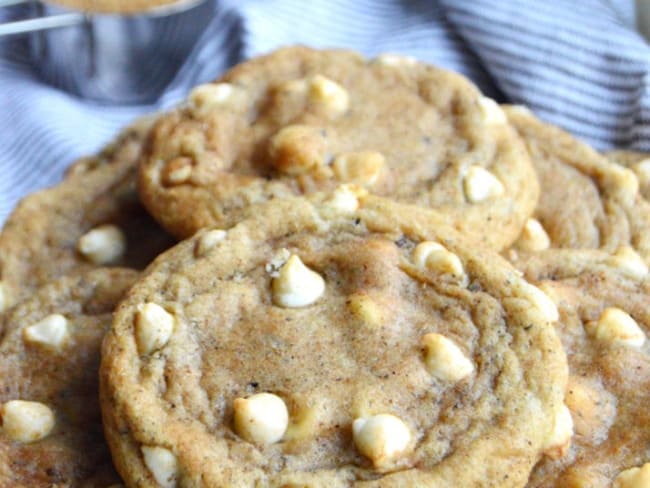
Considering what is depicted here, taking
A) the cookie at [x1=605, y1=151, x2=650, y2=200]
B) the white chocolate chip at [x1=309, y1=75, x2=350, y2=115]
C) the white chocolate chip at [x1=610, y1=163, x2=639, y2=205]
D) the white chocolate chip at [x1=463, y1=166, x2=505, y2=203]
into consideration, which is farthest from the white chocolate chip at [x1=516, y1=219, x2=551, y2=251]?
the white chocolate chip at [x1=309, y1=75, x2=350, y2=115]

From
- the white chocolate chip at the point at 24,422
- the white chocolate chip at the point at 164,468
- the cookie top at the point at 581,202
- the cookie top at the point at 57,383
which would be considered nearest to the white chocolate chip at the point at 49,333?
the cookie top at the point at 57,383

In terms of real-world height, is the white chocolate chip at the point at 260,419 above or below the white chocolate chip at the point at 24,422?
above

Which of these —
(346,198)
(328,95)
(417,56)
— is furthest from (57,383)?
(417,56)

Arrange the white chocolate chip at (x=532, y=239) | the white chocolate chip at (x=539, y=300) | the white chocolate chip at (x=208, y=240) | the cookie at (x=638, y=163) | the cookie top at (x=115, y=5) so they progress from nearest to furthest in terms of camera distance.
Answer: the white chocolate chip at (x=539, y=300)
the white chocolate chip at (x=208, y=240)
the white chocolate chip at (x=532, y=239)
the cookie at (x=638, y=163)
the cookie top at (x=115, y=5)

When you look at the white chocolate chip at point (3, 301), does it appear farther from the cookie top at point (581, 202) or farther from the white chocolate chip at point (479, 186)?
the cookie top at point (581, 202)

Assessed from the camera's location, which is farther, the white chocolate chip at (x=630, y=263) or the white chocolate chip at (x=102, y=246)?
the white chocolate chip at (x=102, y=246)

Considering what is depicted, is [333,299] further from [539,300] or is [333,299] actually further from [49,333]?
[49,333]

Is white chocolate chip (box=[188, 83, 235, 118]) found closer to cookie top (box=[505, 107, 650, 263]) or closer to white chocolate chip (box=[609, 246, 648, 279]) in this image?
Answer: cookie top (box=[505, 107, 650, 263])
